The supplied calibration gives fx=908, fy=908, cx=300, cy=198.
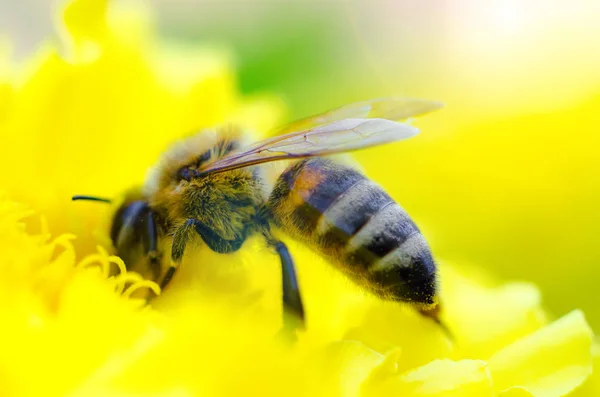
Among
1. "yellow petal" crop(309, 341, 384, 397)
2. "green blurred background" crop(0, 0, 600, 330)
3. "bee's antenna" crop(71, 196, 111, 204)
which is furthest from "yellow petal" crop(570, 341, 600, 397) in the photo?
"bee's antenna" crop(71, 196, 111, 204)

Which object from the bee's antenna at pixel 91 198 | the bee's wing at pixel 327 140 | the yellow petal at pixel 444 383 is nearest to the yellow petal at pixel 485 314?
the yellow petal at pixel 444 383

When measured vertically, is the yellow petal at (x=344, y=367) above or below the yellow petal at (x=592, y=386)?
above

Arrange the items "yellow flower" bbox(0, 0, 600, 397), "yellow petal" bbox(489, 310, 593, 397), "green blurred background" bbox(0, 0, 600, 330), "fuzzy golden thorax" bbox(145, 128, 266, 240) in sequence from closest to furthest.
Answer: "yellow flower" bbox(0, 0, 600, 397), "yellow petal" bbox(489, 310, 593, 397), "fuzzy golden thorax" bbox(145, 128, 266, 240), "green blurred background" bbox(0, 0, 600, 330)

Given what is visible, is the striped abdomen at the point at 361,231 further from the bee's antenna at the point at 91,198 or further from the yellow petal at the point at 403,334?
the bee's antenna at the point at 91,198

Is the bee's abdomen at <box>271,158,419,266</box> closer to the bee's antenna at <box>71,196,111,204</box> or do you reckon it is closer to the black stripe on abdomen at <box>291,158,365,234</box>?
the black stripe on abdomen at <box>291,158,365,234</box>

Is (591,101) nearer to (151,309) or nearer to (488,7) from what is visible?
(488,7)

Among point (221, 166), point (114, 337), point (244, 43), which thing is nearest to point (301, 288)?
point (221, 166)
